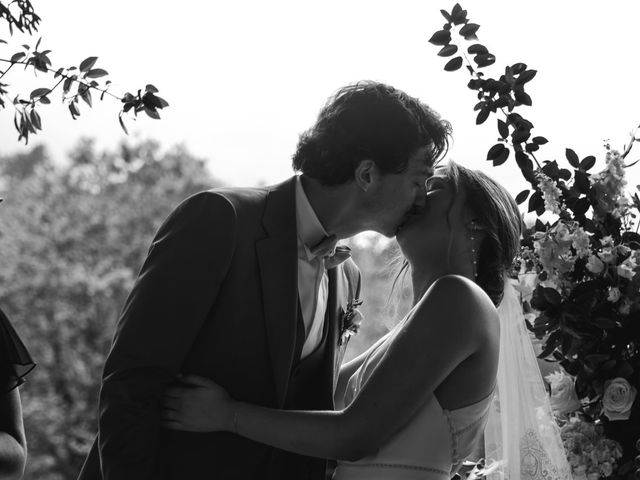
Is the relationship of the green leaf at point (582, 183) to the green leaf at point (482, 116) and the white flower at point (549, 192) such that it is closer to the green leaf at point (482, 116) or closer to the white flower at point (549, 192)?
the white flower at point (549, 192)

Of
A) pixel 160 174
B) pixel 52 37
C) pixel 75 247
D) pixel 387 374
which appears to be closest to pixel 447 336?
pixel 387 374

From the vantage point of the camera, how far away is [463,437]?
2.52 m

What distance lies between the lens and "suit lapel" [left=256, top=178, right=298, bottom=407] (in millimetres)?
2338

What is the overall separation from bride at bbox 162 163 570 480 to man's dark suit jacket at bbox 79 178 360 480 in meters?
0.09

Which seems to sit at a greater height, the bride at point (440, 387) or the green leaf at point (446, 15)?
the green leaf at point (446, 15)

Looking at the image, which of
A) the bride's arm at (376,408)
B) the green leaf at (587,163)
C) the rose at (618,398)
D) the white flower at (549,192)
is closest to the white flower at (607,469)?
the rose at (618,398)

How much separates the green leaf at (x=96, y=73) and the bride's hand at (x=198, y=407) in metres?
0.81

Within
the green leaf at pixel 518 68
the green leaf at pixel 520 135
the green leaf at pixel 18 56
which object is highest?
the green leaf at pixel 518 68

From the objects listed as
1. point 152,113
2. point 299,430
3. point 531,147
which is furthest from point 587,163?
point 152,113

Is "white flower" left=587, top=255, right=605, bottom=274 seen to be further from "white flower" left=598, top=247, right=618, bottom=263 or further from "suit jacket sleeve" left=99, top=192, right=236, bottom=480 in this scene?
"suit jacket sleeve" left=99, top=192, right=236, bottom=480

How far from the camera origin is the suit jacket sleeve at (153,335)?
86.0 inches

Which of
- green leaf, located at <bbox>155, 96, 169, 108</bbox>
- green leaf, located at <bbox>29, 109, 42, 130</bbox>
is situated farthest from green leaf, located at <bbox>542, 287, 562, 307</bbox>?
green leaf, located at <bbox>29, 109, 42, 130</bbox>

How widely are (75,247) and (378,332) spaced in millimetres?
6259

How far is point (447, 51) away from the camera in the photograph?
2.54m
